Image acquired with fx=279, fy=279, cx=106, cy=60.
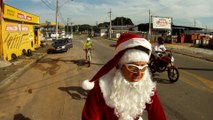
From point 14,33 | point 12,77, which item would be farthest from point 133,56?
point 14,33

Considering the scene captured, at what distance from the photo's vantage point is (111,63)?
2.52 m

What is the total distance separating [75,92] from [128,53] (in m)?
7.07

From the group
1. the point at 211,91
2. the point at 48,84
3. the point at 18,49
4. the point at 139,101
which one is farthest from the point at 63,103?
the point at 18,49

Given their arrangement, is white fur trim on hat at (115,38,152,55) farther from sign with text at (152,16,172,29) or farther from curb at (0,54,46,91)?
sign with text at (152,16,172,29)

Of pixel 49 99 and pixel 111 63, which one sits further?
pixel 49 99

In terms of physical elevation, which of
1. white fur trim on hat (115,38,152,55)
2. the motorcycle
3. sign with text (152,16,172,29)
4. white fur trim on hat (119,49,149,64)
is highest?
sign with text (152,16,172,29)

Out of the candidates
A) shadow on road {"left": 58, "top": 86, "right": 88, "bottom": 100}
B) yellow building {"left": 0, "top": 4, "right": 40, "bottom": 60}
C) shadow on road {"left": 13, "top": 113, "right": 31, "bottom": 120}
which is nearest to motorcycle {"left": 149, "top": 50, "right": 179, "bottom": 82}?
shadow on road {"left": 58, "top": 86, "right": 88, "bottom": 100}

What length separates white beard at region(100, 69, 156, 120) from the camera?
8.34 feet

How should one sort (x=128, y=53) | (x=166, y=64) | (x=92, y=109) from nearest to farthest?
(x=92, y=109) < (x=128, y=53) < (x=166, y=64)

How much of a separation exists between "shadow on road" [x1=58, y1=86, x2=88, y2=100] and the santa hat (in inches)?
242

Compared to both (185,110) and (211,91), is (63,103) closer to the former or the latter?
(185,110)

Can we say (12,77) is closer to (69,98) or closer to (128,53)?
(69,98)

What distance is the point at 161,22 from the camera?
5297 cm

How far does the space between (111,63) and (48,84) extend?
9056 millimetres
